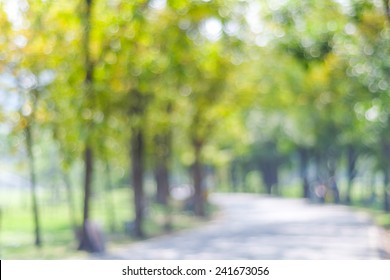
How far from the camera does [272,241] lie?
19344mm

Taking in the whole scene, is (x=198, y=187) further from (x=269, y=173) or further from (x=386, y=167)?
(x=269, y=173)

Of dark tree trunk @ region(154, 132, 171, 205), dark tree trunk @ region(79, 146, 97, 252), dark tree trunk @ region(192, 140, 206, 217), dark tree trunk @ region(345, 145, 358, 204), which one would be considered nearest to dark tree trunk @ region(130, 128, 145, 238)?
dark tree trunk @ region(154, 132, 171, 205)

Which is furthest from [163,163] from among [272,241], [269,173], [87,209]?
[269,173]

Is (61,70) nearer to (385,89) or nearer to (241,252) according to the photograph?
(241,252)

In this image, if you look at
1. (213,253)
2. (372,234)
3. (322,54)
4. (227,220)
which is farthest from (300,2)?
(227,220)

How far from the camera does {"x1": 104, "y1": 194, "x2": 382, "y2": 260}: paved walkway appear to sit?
1586cm

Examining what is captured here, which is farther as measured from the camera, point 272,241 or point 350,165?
point 350,165

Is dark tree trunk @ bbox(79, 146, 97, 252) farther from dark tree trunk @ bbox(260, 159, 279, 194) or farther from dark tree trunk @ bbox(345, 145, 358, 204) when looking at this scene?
dark tree trunk @ bbox(260, 159, 279, 194)

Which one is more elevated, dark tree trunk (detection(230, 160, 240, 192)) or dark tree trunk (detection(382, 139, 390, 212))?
dark tree trunk (detection(382, 139, 390, 212))

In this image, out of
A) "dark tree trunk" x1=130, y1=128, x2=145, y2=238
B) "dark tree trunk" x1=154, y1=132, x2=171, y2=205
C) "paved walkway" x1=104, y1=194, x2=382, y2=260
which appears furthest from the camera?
"dark tree trunk" x1=154, y1=132, x2=171, y2=205

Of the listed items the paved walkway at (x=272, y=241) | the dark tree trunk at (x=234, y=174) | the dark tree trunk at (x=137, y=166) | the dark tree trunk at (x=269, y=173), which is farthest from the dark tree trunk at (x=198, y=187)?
the dark tree trunk at (x=234, y=174)

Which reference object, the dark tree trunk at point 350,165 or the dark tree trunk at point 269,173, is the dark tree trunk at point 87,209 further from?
the dark tree trunk at point 269,173

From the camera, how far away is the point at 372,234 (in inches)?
782

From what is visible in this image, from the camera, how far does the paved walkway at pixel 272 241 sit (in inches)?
624
